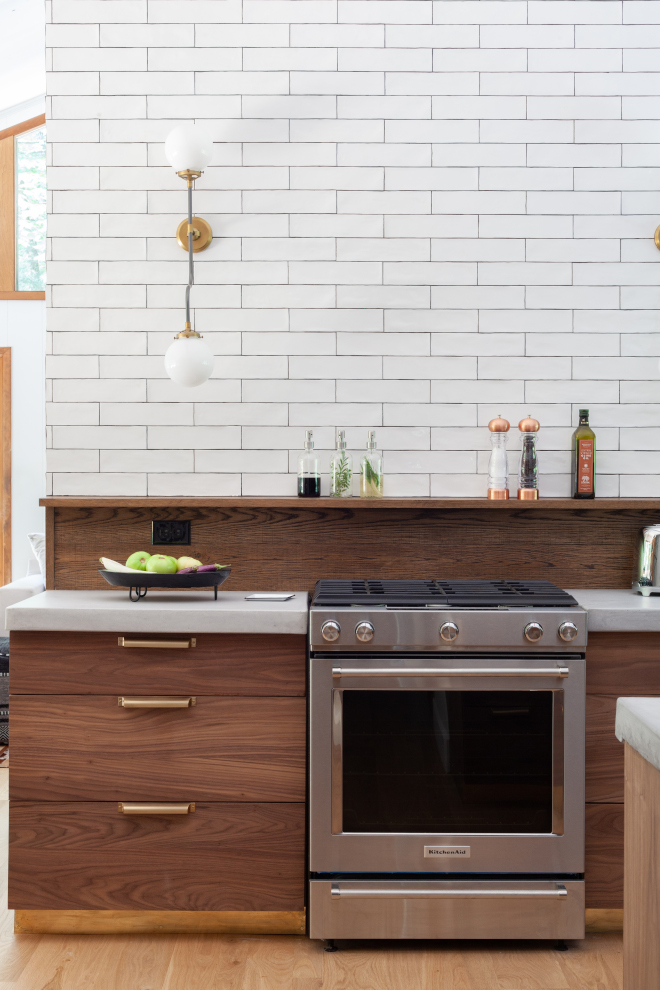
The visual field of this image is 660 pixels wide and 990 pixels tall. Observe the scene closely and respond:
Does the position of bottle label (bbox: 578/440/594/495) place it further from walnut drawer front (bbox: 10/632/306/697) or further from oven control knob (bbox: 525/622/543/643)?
walnut drawer front (bbox: 10/632/306/697)

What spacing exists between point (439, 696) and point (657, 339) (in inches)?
60.8

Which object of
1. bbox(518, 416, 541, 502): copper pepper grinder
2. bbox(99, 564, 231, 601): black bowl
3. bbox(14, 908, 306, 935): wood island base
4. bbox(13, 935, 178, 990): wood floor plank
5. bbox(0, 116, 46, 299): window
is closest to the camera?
bbox(13, 935, 178, 990): wood floor plank

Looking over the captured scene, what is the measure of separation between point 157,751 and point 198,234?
1.75 metres

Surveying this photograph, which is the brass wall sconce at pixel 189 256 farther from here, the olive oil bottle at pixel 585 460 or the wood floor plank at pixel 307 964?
the wood floor plank at pixel 307 964

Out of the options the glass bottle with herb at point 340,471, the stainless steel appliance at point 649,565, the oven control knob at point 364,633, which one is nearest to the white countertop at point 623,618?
the stainless steel appliance at point 649,565

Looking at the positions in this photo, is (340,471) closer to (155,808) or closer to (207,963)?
(155,808)

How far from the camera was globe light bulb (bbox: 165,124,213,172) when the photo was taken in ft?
8.03

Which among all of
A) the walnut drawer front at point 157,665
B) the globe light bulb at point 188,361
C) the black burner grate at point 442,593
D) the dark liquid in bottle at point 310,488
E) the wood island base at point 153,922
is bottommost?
the wood island base at point 153,922

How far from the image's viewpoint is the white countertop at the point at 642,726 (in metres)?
1.06

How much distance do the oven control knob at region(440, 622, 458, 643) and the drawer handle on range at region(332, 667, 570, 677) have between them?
3.5 inches

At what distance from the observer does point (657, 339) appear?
8.96ft

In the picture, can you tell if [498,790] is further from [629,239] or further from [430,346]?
[629,239]

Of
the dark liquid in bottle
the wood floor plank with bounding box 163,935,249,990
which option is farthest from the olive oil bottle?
the wood floor plank with bounding box 163,935,249,990

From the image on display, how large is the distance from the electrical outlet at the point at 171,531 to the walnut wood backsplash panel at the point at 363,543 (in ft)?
0.07
